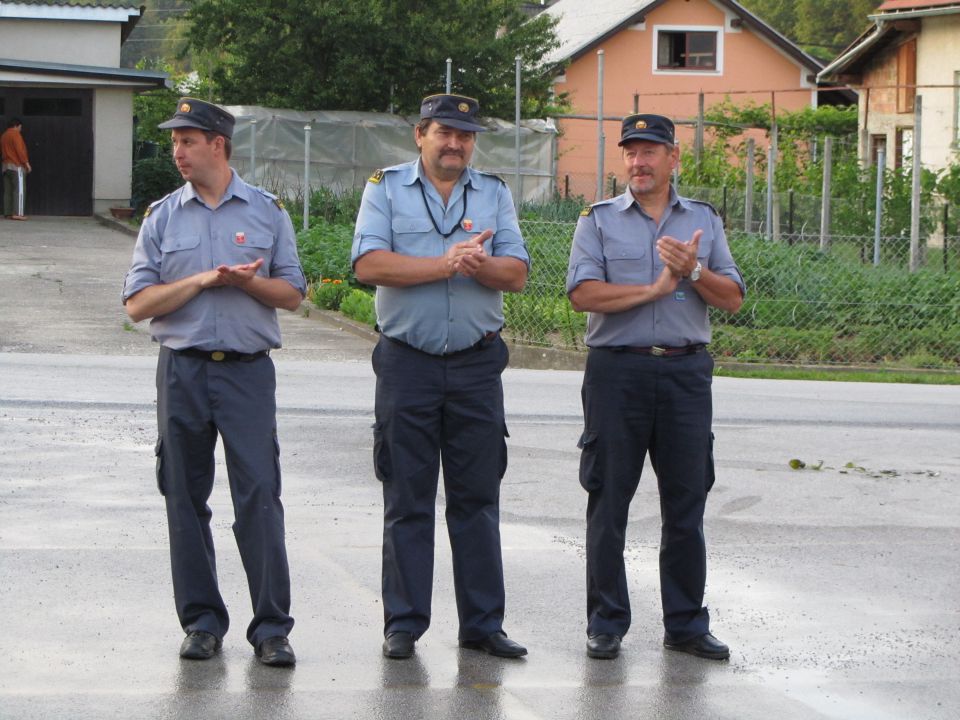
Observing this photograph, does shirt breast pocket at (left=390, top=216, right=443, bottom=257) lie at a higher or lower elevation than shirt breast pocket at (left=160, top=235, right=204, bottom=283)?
higher

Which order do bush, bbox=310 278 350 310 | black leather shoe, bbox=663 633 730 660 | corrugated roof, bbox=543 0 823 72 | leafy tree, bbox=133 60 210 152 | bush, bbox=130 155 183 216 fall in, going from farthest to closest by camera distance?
corrugated roof, bbox=543 0 823 72 < leafy tree, bbox=133 60 210 152 < bush, bbox=130 155 183 216 < bush, bbox=310 278 350 310 < black leather shoe, bbox=663 633 730 660

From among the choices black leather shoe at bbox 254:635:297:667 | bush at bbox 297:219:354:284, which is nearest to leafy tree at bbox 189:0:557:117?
bush at bbox 297:219:354:284

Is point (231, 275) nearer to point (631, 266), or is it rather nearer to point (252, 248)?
point (252, 248)

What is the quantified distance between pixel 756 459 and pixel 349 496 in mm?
2886

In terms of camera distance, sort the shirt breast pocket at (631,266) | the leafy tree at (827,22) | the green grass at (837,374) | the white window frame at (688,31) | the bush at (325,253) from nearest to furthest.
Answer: the shirt breast pocket at (631,266)
the green grass at (837,374)
the bush at (325,253)
the white window frame at (688,31)
the leafy tree at (827,22)

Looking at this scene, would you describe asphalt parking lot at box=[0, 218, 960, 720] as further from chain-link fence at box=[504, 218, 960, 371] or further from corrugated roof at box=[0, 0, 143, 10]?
corrugated roof at box=[0, 0, 143, 10]

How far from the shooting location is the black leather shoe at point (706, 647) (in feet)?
18.7

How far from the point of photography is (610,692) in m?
5.30

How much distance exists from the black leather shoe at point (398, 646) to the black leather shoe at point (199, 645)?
1.95 ft

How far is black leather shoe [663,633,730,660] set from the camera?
570 cm

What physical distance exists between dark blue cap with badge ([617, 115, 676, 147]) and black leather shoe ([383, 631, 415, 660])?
190 centimetres

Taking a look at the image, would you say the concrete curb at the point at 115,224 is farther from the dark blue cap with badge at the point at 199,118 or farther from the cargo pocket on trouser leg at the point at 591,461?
the cargo pocket on trouser leg at the point at 591,461

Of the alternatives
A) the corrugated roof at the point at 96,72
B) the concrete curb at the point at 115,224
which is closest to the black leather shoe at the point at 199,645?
the concrete curb at the point at 115,224

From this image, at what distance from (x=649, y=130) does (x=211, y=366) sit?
176cm
